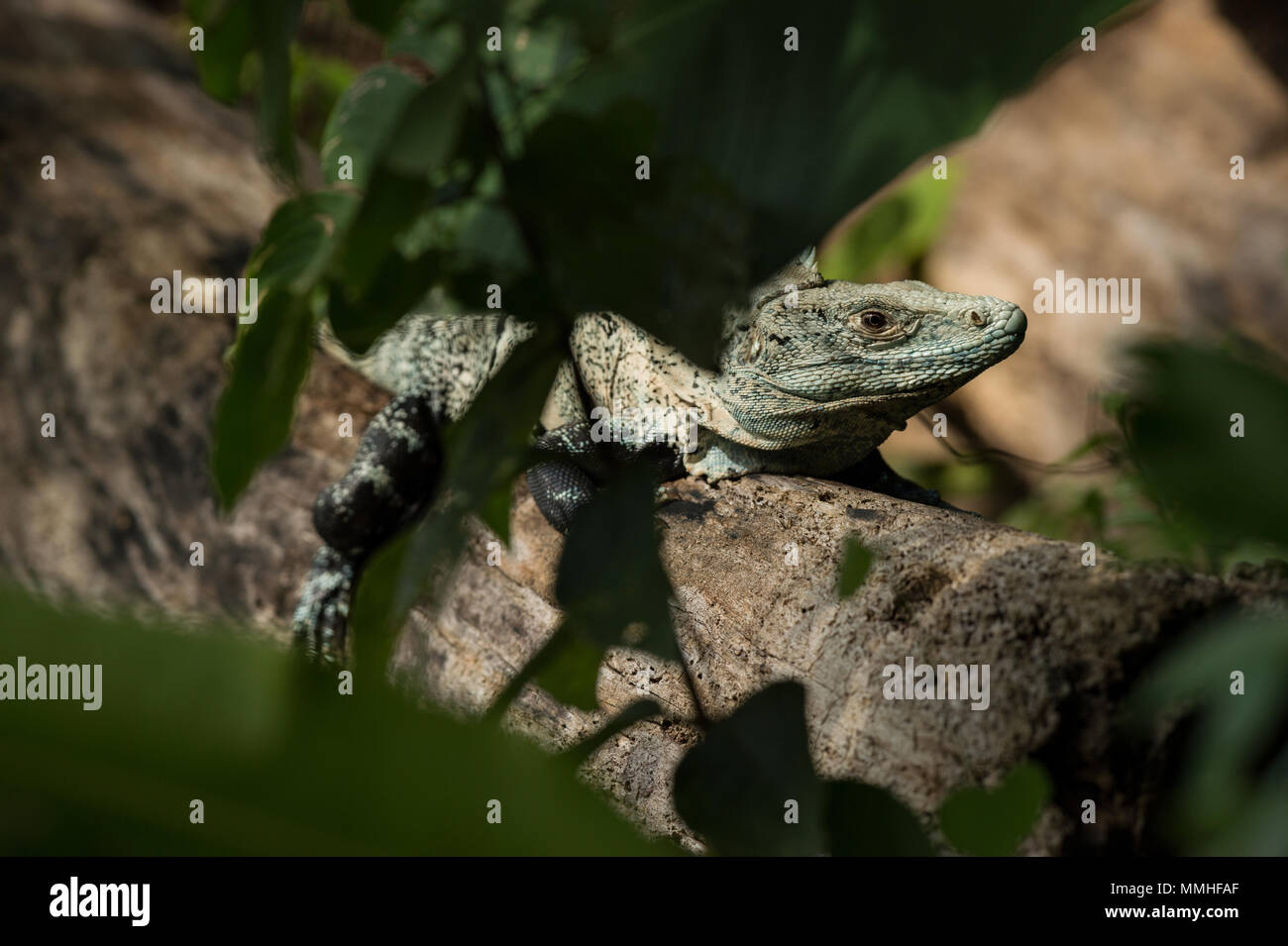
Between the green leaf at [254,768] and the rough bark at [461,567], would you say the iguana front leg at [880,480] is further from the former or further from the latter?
the green leaf at [254,768]

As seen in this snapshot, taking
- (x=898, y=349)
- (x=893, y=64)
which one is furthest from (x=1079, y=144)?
(x=893, y=64)

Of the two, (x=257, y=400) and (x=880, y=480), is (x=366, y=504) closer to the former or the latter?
(x=880, y=480)

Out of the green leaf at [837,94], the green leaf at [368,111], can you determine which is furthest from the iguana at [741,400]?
the green leaf at [837,94]

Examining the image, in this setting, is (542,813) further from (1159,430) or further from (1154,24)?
(1154,24)

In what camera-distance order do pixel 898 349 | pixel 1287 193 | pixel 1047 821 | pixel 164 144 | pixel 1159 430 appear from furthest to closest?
pixel 1287 193, pixel 164 144, pixel 898 349, pixel 1047 821, pixel 1159 430

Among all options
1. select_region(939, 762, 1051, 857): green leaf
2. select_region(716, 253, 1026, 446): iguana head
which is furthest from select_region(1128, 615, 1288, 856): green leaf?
select_region(716, 253, 1026, 446): iguana head

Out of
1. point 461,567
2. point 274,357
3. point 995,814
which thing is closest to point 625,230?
point 274,357
